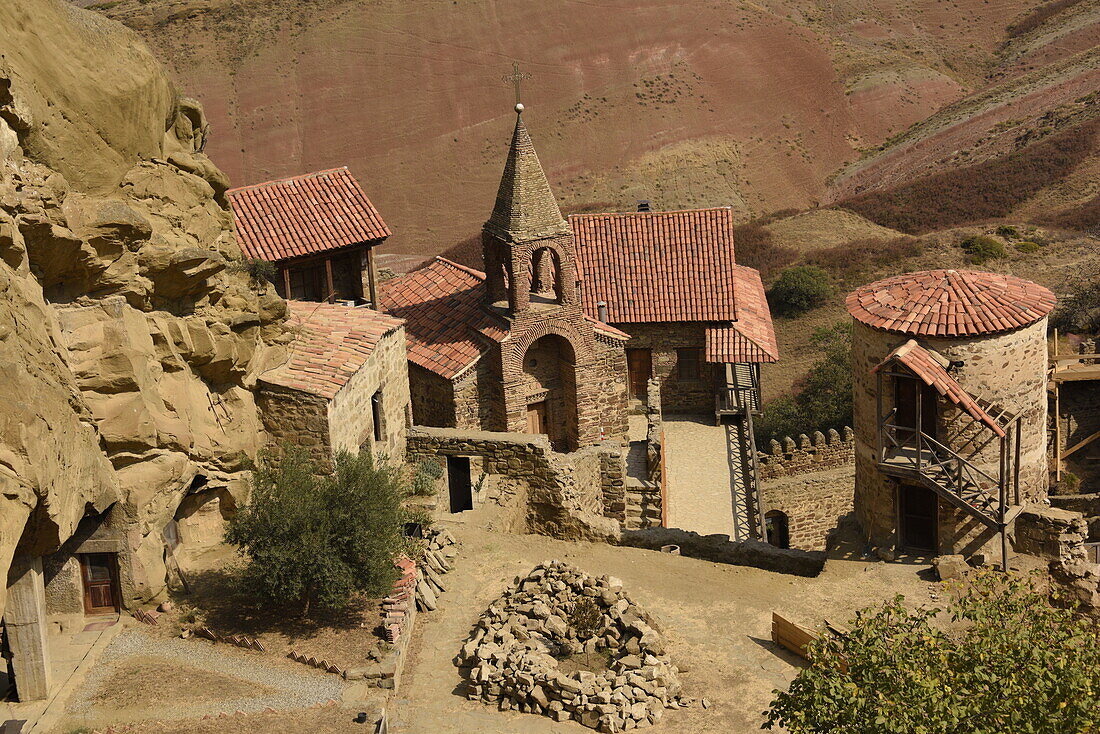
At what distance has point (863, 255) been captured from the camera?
184 ft

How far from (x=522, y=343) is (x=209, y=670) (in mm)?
13148

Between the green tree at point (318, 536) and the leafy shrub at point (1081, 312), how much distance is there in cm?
2957

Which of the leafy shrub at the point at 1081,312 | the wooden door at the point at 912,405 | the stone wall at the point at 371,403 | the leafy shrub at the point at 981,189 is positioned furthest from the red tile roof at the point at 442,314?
the leafy shrub at the point at 981,189

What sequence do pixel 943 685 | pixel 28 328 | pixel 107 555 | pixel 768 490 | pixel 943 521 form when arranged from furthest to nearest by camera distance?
1. pixel 768 490
2. pixel 943 521
3. pixel 107 555
4. pixel 28 328
5. pixel 943 685

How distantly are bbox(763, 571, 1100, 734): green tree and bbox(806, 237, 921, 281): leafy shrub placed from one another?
4064 centimetres

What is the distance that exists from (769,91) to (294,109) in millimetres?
33034

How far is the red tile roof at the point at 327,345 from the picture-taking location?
924 inches

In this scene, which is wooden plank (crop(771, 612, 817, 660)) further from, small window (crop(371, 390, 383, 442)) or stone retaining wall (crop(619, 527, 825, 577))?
Result: small window (crop(371, 390, 383, 442))

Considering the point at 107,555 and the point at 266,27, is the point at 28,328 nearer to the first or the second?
the point at 107,555

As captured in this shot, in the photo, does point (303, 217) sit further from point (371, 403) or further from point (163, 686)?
point (163, 686)

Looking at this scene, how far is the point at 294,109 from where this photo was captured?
259ft

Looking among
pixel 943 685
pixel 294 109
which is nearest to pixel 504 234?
pixel 943 685

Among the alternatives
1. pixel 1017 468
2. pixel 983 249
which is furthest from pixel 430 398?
pixel 983 249

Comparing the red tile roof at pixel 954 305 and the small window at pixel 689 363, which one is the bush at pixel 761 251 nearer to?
the small window at pixel 689 363
